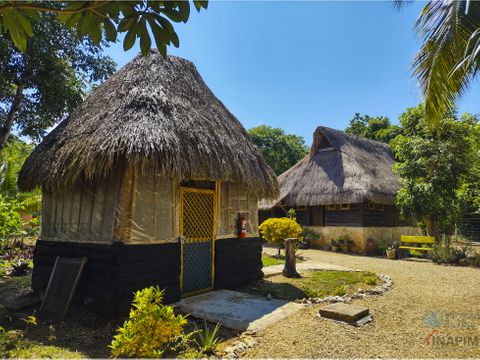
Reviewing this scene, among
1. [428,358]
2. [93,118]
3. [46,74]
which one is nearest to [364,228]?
[428,358]

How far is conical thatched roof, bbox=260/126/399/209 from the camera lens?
1568 centimetres

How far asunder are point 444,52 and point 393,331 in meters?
6.18

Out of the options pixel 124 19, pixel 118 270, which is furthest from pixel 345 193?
pixel 124 19

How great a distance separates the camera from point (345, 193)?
15742 mm

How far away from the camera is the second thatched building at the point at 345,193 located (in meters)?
15.7

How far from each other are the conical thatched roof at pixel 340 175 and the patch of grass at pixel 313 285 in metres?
7.08

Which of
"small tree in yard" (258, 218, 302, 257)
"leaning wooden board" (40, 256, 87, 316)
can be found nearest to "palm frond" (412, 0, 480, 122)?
"small tree in yard" (258, 218, 302, 257)

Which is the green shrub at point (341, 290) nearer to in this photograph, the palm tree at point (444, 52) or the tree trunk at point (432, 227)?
A: the palm tree at point (444, 52)

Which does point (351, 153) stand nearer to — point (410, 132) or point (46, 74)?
point (410, 132)

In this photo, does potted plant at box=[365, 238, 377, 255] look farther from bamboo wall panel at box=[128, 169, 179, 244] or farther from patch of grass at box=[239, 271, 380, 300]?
bamboo wall panel at box=[128, 169, 179, 244]

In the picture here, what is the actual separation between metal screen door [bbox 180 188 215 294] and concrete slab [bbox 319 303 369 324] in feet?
8.47

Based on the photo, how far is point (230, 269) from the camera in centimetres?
745

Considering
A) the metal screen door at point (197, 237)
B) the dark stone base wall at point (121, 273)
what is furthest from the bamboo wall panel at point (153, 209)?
the metal screen door at point (197, 237)

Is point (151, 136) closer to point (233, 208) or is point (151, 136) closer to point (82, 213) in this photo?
point (82, 213)
